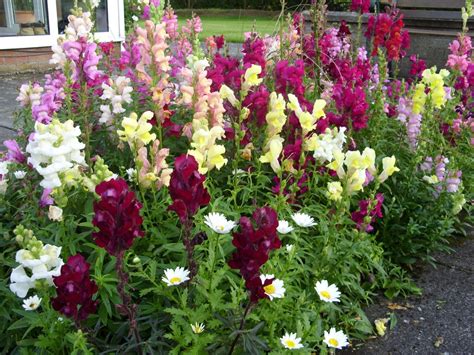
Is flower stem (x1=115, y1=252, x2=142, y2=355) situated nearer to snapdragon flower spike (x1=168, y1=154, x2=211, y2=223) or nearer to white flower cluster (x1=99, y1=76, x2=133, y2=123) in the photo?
snapdragon flower spike (x1=168, y1=154, x2=211, y2=223)

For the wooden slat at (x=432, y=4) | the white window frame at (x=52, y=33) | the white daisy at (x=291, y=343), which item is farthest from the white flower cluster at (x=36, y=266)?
the white window frame at (x=52, y=33)

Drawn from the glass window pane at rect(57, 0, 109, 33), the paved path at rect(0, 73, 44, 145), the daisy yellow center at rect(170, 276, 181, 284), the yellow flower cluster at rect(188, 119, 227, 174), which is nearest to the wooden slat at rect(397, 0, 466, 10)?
the glass window pane at rect(57, 0, 109, 33)

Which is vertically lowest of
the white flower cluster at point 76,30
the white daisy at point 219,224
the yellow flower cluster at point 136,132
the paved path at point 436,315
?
the paved path at point 436,315

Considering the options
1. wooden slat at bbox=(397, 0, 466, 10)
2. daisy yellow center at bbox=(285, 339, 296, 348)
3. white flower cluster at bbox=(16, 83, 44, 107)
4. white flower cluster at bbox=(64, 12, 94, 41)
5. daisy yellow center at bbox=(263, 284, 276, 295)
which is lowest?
daisy yellow center at bbox=(285, 339, 296, 348)

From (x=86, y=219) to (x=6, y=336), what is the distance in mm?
602

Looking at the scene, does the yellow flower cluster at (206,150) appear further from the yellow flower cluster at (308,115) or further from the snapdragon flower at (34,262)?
the snapdragon flower at (34,262)

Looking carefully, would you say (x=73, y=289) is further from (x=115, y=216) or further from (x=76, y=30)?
(x=76, y=30)

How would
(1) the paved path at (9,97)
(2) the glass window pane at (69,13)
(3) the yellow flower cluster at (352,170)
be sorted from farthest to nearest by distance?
(2) the glass window pane at (69,13) → (1) the paved path at (9,97) → (3) the yellow flower cluster at (352,170)

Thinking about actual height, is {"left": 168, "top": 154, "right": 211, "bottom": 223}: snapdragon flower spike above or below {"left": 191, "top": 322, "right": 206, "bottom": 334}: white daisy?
above

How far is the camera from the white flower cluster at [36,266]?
6.42 feet

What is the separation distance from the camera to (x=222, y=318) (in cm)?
212

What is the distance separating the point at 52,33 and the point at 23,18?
550mm

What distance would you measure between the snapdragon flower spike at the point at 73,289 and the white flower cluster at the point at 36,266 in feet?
0.68

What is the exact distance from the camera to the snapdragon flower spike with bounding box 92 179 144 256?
1.69 m
